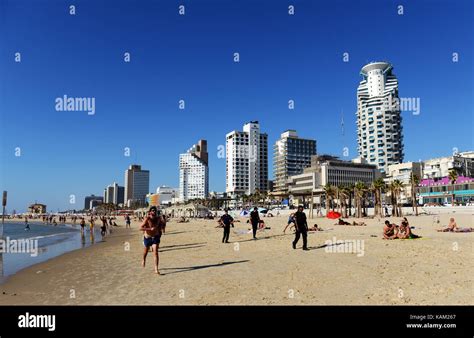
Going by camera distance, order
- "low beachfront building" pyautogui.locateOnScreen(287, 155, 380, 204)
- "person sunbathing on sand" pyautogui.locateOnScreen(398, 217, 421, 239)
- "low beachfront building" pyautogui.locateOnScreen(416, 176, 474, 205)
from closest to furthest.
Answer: "person sunbathing on sand" pyautogui.locateOnScreen(398, 217, 421, 239) < "low beachfront building" pyautogui.locateOnScreen(416, 176, 474, 205) < "low beachfront building" pyautogui.locateOnScreen(287, 155, 380, 204)

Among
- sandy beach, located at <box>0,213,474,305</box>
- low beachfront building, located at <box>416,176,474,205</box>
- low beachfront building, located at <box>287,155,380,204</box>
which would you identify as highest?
low beachfront building, located at <box>287,155,380,204</box>

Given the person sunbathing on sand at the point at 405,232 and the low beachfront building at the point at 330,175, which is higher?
the low beachfront building at the point at 330,175

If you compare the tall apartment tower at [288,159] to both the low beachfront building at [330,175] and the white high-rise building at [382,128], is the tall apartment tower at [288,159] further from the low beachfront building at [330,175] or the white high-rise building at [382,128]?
→ the white high-rise building at [382,128]

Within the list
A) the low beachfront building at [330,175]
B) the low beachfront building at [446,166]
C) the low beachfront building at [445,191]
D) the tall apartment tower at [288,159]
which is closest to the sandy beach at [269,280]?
the low beachfront building at [445,191]

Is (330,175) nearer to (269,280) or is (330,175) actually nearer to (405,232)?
(405,232)

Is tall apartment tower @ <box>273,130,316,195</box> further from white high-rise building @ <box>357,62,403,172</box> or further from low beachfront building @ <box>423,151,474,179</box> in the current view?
low beachfront building @ <box>423,151,474,179</box>

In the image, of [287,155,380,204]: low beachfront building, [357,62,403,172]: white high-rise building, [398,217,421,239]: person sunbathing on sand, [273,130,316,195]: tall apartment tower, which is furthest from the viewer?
[273,130,316,195]: tall apartment tower
